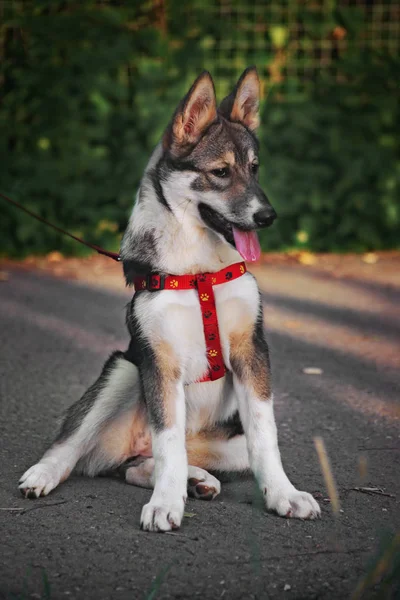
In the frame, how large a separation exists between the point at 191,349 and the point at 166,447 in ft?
1.31

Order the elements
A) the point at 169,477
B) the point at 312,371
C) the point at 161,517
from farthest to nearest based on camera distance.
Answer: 1. the point at 312,371
2. the point at 169,477
3. the point at 161,517

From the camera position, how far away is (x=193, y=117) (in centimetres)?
396

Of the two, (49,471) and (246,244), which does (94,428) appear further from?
(246,244)

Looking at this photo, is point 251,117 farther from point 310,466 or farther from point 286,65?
point 286,65

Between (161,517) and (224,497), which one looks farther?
(224,497)

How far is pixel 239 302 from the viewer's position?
3.75 m

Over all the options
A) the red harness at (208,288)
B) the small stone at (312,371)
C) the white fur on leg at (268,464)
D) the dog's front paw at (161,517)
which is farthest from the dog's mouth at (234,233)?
the small stone at (312,371)

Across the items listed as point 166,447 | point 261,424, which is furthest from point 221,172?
point 166,447

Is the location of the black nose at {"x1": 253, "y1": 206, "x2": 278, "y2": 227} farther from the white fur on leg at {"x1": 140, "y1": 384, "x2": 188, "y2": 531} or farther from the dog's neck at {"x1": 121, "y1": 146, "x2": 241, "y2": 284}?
the white fur on leg at {"x1": 140, "y1": 384, "x2": 188, "y2": 531}

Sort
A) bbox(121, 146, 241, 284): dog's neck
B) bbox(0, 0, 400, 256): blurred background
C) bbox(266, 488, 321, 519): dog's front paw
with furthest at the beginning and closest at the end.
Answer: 1. bbox(0, 0, 400, 256): blurred background
2. bbox(121, 146, 241, 284): dog's neck
3. bbox(266, 488, 321, 519): dog's front paw

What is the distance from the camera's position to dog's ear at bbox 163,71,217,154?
390 cm

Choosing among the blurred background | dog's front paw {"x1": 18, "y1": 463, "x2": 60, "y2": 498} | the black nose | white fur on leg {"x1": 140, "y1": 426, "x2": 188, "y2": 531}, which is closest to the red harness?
the black nose

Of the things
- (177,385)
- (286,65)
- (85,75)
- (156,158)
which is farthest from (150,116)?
(177,385)

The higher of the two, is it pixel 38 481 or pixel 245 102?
pixel 245 102
